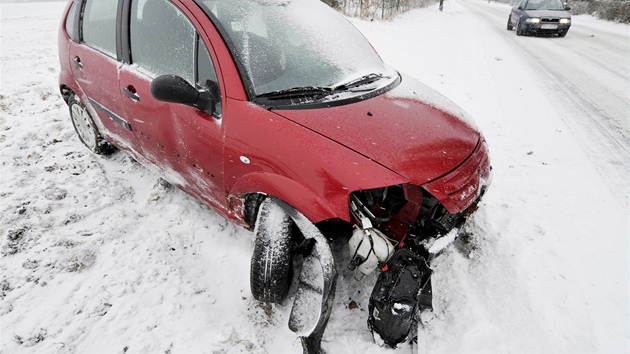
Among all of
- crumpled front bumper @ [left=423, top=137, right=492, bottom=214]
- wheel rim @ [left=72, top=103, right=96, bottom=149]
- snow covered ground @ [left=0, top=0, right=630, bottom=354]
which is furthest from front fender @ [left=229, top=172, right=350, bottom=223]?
wheel rim @ [left=72, top=103, right=96, bottom=149]

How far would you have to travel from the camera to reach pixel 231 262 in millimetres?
2498

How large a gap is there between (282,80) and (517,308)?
2049 millimetres

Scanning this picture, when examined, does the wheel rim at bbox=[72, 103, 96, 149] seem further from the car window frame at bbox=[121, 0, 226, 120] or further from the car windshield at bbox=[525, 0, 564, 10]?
the car windshield at bbox=[525, 0, 564, 10]

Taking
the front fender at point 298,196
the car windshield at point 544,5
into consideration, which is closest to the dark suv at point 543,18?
the car windshield at point 544,5

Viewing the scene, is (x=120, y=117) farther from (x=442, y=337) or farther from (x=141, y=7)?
(x=442, y=337)

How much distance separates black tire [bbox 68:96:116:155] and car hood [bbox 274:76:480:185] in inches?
98.8

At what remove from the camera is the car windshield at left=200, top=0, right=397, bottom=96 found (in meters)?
2.13

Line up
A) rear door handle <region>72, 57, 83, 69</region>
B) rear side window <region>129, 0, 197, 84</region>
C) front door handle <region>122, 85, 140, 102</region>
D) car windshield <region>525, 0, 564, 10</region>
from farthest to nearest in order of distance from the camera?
car windshield <region>525, 0, 564, 10</region>, rear door handle <region>72, 57, 83, 69</region>, front door handle <region>122, 85, 140, 102</region>, rear side window <region>129, 0, 197, 84</region>

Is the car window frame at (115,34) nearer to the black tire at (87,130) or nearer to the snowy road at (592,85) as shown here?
the black tire at (87,130)

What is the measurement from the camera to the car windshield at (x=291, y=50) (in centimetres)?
213

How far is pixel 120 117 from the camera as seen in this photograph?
113 inches

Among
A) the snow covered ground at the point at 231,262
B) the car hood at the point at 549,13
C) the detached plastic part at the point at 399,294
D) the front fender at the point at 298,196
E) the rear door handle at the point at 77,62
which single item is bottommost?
the snow covered ground at the point at 231,262

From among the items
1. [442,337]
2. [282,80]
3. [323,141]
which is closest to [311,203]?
[323,141]

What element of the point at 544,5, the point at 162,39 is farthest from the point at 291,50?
the point at 544,5
